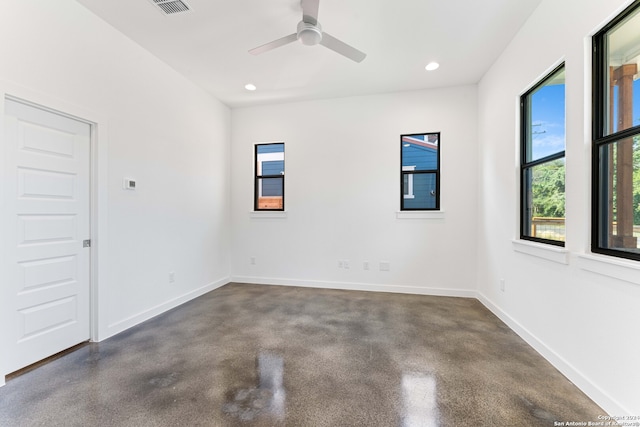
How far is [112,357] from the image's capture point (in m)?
2.43

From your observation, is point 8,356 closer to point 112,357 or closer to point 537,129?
point 112,357

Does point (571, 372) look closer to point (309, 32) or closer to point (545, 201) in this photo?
point (545, 201)

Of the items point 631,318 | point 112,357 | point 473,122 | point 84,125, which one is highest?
point 473,122

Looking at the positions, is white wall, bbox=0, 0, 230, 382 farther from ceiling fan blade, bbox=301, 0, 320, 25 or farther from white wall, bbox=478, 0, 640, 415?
white wall, bbox=478, 0, 640, 415

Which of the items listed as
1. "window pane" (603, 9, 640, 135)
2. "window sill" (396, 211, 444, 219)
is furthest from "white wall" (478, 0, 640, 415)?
"window sill" (396, 211, 444, 219)

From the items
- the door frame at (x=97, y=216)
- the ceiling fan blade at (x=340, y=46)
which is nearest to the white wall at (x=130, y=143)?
the door frame at (x=97, y=216)

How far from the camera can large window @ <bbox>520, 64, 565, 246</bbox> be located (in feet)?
7.83

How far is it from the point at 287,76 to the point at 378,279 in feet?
10.7

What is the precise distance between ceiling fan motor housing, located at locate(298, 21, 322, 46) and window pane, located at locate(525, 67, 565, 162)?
205 cm

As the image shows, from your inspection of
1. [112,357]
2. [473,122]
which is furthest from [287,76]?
[112,357]

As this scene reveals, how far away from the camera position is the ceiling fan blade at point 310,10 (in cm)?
221

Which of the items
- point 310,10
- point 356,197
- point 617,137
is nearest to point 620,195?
point 617,137

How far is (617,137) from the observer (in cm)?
176

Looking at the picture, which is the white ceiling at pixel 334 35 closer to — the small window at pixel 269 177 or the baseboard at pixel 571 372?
the small window at pixel 269 177
